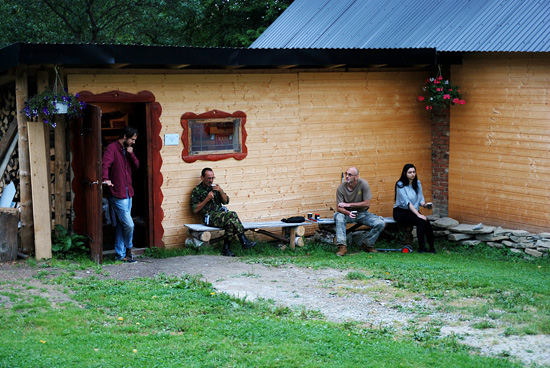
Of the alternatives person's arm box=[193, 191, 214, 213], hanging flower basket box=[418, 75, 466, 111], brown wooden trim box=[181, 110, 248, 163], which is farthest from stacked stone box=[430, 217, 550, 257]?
person's arm box=[193, 191, 214, 213]

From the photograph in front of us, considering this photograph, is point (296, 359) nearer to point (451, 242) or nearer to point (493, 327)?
point (493, 327)

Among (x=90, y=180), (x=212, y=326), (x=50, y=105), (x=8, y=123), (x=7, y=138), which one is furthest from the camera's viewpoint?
(x=8, y=123)

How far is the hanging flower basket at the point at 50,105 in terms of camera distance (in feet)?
30.7

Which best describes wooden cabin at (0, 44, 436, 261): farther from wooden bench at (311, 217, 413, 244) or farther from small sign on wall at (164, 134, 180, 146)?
wooden bench at (311, 217, 413, 244)

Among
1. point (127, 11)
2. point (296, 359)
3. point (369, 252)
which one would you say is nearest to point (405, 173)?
point (369, 252)

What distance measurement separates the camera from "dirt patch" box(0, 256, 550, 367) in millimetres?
6562

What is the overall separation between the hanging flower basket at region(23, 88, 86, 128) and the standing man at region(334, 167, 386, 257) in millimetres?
4378

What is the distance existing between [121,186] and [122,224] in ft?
1.78

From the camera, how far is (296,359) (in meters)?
5.95

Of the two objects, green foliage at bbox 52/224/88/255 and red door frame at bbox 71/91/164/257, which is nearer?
green foliage at bbox 52/224/88/255

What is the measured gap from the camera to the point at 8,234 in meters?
9.40

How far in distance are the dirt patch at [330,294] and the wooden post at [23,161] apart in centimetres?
72

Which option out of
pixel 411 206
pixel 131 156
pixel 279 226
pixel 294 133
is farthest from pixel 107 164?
pixel 411 206

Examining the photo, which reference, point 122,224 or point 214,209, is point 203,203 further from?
point 122,224
